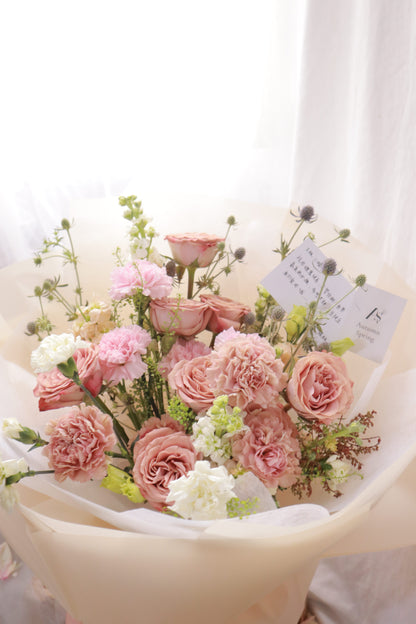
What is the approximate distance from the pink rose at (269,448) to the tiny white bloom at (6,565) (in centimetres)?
78

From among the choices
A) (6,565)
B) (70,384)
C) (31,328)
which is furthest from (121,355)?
(6,565)

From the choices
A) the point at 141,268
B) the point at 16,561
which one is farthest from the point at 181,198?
the point at 16,561

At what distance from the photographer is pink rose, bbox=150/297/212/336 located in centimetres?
62

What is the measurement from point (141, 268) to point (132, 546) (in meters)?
0.30

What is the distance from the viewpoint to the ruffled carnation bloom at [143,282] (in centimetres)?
60

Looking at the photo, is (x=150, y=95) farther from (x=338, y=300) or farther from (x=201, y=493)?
(x=201, y=493)

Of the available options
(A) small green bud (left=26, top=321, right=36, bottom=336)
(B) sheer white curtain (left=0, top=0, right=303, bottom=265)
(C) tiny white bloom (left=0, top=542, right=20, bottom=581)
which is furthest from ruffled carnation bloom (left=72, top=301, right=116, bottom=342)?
(C) tiny white bloom (left=0, top=542, right=20, bottom=581)

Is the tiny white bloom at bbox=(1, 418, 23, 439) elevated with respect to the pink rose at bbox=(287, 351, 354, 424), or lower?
lower

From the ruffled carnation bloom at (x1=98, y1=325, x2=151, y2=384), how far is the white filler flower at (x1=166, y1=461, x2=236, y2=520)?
6.1 inches

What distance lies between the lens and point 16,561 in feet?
3.61

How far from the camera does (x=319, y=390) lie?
0.55 m

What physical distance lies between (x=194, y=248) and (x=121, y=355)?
0.18 metres

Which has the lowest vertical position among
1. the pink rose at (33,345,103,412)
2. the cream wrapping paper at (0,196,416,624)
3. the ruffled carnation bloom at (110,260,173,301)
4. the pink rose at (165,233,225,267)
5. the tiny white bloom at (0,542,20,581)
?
the tiny white bloom at (0,542,20,581)

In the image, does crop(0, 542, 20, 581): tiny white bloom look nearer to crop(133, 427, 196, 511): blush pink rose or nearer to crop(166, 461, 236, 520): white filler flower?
crop(133, 427, 196, 511): blush pink rose
